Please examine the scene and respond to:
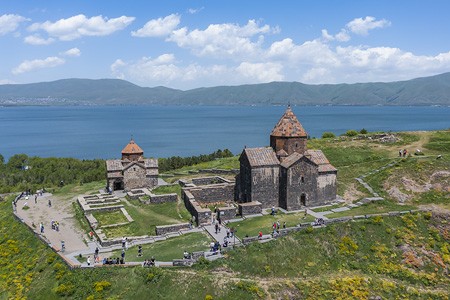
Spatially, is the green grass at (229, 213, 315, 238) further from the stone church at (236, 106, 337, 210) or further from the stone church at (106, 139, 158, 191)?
the stone church at (106, 139, 158, 191)

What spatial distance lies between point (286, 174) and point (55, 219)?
77.6 ft

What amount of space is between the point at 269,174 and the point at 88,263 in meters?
19.3

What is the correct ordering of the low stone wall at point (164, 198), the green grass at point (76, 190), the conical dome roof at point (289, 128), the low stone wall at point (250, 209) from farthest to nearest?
the green grass at point (76, 190)
the low stone wall at point (164, 198)
the conical dome roof at point (289, 128)
the low stone wall at point (250, 209)

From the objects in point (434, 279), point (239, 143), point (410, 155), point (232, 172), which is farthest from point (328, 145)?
point (239, 143)

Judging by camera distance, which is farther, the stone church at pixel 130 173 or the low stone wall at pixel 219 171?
the low stone wall at pixel 219 171

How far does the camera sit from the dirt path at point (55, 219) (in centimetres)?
3254

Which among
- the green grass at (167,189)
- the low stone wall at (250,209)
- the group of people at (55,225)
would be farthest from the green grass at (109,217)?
the low stone wall at (250,209)

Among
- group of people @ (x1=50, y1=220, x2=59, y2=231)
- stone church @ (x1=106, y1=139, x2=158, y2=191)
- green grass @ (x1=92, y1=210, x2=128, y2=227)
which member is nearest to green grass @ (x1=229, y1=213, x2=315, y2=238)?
green grass @ (x1=92, y1=210, x2=128, y2=227)

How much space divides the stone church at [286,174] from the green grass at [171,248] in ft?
29.9

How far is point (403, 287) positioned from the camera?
2773 cm

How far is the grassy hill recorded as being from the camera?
25328mm

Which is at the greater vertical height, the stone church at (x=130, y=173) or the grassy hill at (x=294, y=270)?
the stone church at (x=130, y=173)

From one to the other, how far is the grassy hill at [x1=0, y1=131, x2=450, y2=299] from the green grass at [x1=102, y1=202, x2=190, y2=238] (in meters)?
6.22

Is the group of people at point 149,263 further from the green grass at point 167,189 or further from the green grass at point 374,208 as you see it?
the green grass at point 167,189
